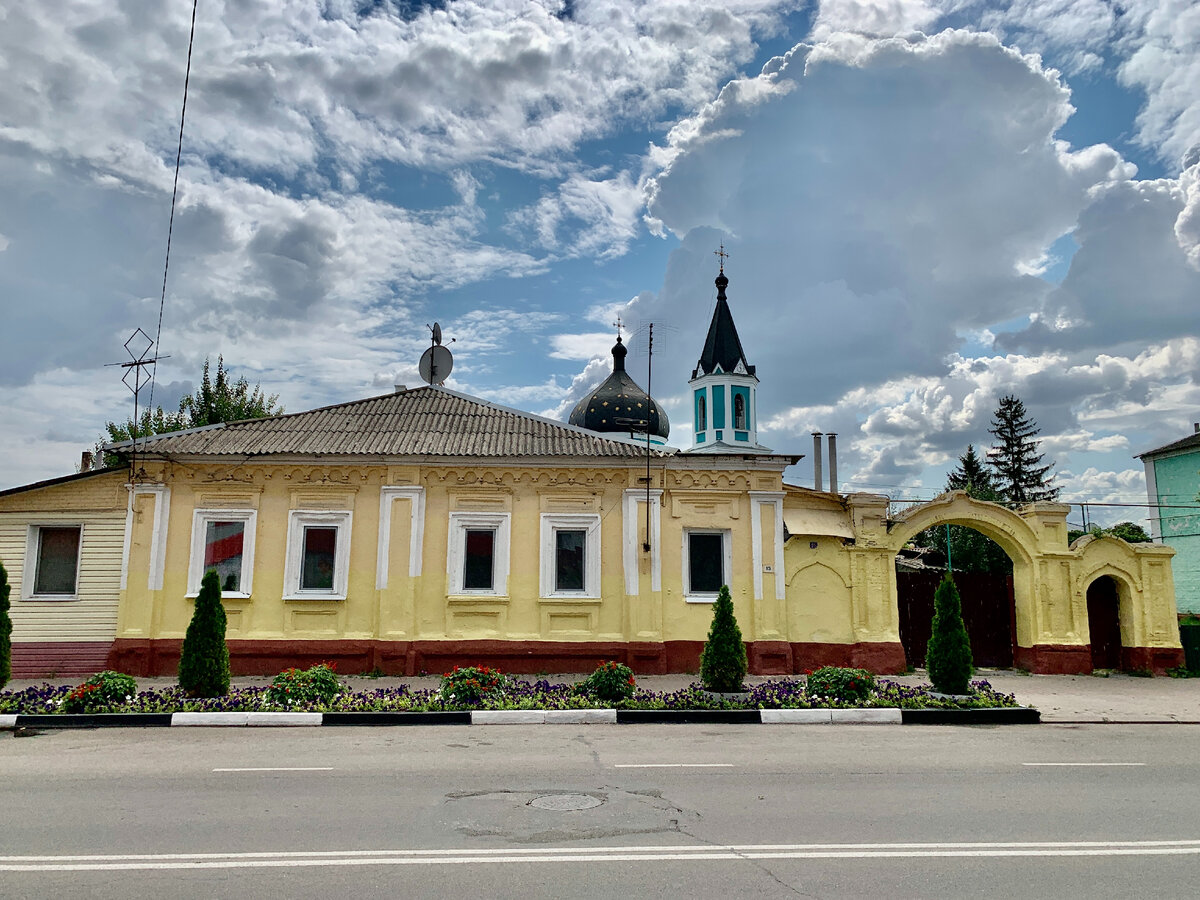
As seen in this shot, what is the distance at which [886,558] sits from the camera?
56.5 ft

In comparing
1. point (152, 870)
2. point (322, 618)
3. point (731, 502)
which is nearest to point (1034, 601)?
point (731, 502)

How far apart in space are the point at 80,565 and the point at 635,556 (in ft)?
33.4

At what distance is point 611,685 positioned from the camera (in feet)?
41.3

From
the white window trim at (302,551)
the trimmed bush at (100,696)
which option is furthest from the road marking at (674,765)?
the white window trim at (302,551)

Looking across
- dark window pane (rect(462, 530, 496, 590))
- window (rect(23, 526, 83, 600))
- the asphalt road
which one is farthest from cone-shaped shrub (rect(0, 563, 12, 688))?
dark window pane (rect(462, 530, 496, 590))

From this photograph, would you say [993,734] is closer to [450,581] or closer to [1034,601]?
[1034,601]

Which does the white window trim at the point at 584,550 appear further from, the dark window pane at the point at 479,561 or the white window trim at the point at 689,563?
the white window trim at the point at 689,563

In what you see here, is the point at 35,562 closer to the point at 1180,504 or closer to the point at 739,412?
the point at 739,412

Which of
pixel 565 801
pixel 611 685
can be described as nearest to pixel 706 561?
pixel 611 685

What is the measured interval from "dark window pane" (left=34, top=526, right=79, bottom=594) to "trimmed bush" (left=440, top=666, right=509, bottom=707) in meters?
8.45

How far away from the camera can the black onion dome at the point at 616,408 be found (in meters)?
36.8

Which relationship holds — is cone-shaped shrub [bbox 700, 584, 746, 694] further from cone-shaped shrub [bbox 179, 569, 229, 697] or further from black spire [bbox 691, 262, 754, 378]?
black spire [bbox 691, 262, 754, 378]

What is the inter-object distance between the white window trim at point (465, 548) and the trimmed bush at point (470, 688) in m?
3.71

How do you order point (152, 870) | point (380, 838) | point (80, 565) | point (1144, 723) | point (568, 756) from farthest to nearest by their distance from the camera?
point (80, 565) → point (1144, 723) → point (568, 756) → point (380, 838) → point (152, 870)
